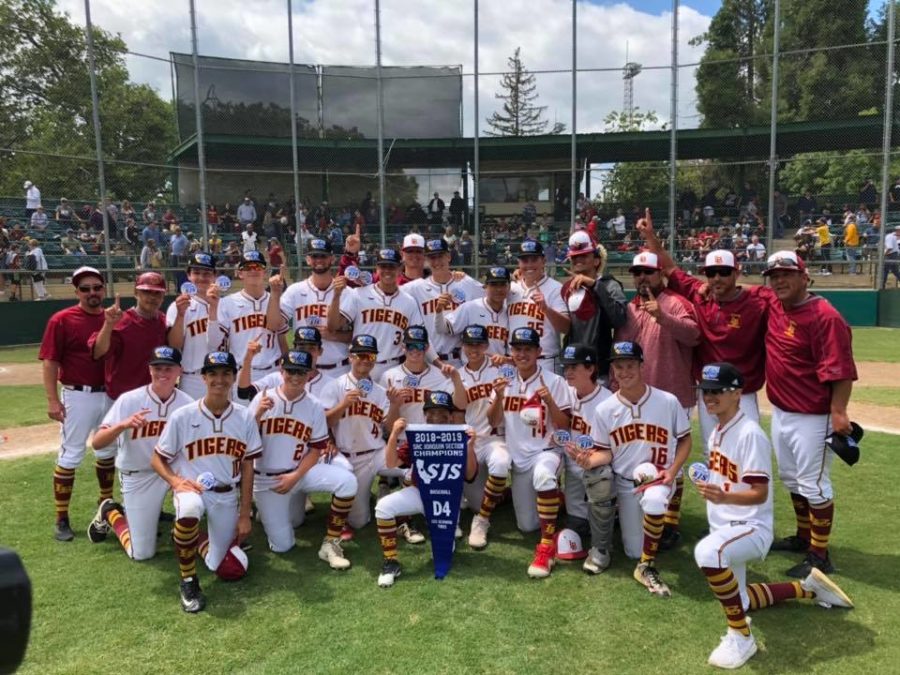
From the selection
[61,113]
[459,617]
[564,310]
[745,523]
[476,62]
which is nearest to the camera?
[745,523]

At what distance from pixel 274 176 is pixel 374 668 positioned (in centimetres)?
1920

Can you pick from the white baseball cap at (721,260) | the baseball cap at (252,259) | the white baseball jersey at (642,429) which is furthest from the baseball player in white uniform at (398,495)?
the white baseball cap at (721,260)

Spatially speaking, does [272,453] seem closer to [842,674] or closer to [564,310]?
[564,310]

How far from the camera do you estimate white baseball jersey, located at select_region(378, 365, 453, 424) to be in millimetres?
5965

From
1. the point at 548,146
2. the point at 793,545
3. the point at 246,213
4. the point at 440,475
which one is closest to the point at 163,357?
the point at 440,475

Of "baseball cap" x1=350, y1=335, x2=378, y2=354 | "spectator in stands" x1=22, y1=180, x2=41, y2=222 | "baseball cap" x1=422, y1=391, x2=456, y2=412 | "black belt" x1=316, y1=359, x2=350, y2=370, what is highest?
"spectator in stands" x1=22, y1=180, x2=41, y2=222

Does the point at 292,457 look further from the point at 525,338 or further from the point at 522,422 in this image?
the point at 525,338

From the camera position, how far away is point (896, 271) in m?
18.4

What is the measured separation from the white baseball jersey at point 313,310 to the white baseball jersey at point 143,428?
1664mm

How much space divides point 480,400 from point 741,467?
2.52 m

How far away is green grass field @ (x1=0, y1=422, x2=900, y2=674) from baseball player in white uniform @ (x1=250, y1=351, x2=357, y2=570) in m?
0.28

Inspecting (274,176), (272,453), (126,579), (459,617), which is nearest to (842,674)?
(459,617)

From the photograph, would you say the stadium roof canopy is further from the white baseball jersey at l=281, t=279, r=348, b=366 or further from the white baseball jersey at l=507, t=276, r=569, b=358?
the white baseball jersey at l=507, t=276, r=569, b=358

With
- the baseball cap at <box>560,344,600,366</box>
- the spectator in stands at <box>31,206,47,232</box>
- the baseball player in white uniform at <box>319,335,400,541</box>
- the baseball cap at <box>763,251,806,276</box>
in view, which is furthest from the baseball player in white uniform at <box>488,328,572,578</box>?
the spectator in stands at <box>31,206,47,232</box>
